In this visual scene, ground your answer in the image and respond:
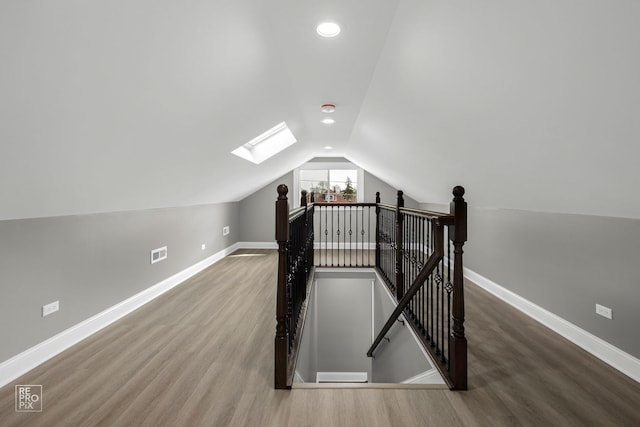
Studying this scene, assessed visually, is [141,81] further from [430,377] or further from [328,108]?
[430,377]

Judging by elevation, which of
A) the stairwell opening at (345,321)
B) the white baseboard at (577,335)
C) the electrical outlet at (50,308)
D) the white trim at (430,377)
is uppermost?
the electrical outlet at (50,308)

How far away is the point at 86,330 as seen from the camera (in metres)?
2.45

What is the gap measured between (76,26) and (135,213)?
2.51m

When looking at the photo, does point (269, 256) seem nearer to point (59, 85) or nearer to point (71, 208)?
point (71, 208)

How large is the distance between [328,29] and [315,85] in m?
0.82

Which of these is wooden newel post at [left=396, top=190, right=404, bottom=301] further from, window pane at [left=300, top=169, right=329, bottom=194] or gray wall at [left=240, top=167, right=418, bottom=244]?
window pane at [left=300, top=169, right=329, bottom=194]

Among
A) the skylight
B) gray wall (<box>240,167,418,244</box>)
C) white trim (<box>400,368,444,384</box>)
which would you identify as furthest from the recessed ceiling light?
gray wall (<box>240,167,418,244</box>)

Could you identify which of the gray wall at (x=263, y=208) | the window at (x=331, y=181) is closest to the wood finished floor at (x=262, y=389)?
the gray wall at (x=263, y=208)

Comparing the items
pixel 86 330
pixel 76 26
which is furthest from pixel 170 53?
pixel 86 330

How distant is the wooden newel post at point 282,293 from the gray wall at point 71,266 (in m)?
1.85

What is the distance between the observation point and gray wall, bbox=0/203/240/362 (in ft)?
6.23

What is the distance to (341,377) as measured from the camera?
498cm

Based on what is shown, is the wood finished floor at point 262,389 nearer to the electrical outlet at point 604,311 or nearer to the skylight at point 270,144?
the electrical outlet at point 604,311

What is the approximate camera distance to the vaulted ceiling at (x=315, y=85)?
1.06 metres
